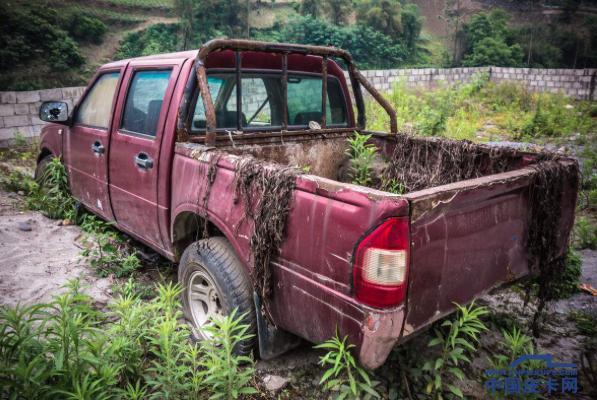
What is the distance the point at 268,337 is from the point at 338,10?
2382 cm

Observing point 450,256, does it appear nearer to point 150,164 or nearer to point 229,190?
point 229,190

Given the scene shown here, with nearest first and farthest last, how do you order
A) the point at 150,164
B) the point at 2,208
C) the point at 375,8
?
1. the point at 150,164
2. the point at 2,208
3. the point at 375,8

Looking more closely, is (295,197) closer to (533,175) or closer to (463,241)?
(463,241)

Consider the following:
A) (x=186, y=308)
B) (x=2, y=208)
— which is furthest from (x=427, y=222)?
(x=2, y=208)

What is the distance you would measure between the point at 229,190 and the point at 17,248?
3042mm

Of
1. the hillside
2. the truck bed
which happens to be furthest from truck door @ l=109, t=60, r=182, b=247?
the hillside

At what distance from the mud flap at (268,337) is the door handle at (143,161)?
1488 mm

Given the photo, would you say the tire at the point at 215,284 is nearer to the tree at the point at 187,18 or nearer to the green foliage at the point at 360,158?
the green foliage at the point at 360,158

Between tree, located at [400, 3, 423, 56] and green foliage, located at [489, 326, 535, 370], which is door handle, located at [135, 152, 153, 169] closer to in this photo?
green foliage, located at [489, 326, 535, 370]

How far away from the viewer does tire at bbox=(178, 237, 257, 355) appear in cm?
254

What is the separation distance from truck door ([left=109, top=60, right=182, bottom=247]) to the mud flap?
1335 millimetres

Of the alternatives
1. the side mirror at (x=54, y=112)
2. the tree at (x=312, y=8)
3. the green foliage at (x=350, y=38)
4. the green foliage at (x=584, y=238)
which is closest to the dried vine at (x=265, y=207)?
the side mirror at (x=54, y=112)

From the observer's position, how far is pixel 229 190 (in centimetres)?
249

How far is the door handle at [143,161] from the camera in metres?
3.24
